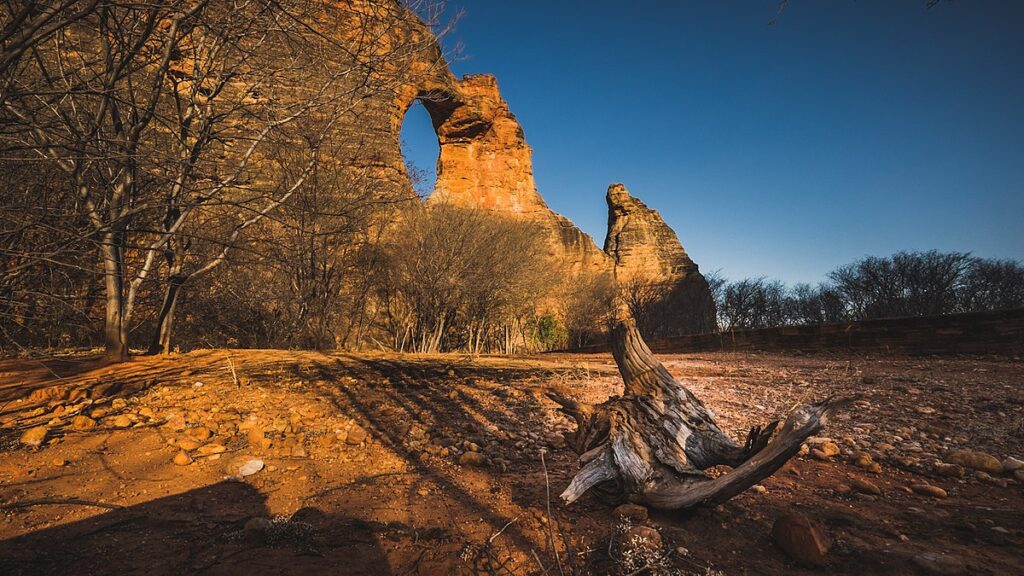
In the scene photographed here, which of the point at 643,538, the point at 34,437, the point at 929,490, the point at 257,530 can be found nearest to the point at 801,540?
the point at 643,538

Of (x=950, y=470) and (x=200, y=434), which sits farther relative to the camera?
(x=200, y=434)

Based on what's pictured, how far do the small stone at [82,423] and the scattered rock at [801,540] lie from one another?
13.8 feet

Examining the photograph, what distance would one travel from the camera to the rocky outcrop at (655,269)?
107 ft

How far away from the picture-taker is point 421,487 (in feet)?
7.85

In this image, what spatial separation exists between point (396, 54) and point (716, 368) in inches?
265

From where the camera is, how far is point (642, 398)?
235 cm

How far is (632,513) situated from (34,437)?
360 centimetres

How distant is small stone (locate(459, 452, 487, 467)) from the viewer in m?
2.80

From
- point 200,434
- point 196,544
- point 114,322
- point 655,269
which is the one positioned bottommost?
point 196,544

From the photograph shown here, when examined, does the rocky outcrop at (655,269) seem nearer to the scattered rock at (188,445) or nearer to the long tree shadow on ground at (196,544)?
the scattered rock at (188,445)

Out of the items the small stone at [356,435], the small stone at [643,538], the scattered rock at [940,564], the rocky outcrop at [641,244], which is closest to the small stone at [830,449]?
the scattered rock at [940,564]

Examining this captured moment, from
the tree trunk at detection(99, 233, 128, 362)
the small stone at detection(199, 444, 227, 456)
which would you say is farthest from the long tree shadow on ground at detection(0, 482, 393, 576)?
the tree trunk at detection(99, 233, 128, 362)

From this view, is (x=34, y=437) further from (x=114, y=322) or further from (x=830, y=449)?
(x=830, y=449)

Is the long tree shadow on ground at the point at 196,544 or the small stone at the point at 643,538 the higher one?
the small stone at the point at 643,538
